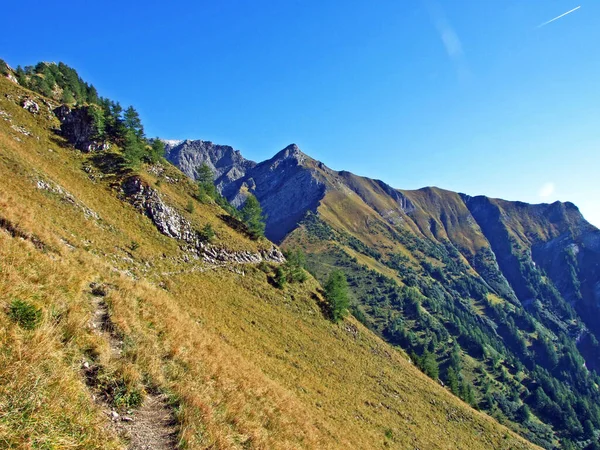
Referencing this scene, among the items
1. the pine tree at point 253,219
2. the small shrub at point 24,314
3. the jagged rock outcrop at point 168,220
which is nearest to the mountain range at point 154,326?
the small shrub at point 24,314

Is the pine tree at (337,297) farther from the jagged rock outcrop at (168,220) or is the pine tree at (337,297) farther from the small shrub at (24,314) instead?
the small shrub at (24,314)

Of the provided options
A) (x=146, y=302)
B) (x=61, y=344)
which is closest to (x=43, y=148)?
(x=146, y=302)

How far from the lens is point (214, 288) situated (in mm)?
43250

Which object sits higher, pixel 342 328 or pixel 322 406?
pixel 342 328

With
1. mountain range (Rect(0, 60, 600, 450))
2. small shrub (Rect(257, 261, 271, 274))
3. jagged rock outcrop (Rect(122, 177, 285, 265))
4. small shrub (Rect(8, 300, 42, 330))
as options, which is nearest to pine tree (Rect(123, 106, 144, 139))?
mountain range (Rect(0, 60, 600, 450))

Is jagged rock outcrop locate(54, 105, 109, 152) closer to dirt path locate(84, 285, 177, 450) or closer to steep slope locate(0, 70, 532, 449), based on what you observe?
steep slope locate(0, 70, 532, 449)

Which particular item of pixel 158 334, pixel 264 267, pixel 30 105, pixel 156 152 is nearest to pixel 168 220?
pixel 264 267

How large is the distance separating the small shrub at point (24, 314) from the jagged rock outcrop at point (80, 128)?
6064 cm

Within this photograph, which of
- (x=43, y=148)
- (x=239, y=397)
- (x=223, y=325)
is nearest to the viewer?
(x=239, y=397)

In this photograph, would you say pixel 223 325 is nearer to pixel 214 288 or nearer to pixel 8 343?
pixel 214 288

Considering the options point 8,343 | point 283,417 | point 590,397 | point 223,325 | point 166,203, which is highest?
point 590,397

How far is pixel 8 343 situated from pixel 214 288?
3814 cm

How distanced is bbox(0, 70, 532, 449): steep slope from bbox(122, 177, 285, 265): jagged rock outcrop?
249 mm

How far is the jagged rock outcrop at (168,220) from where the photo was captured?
49500 mm
